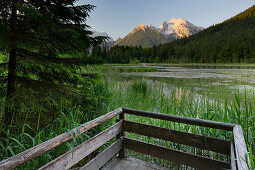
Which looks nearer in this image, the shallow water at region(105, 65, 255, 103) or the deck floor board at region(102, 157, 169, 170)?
the deck floor board at region(102, 157, 169, 170)

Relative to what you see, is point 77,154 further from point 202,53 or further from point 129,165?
point 202,53

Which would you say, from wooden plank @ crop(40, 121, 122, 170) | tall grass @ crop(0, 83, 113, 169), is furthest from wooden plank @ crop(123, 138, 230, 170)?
tall grass @ crop(0, 83, 113, 169)

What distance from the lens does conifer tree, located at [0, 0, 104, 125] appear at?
1914 mm

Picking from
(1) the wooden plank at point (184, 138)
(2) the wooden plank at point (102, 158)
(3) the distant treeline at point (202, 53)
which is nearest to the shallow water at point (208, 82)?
(1) the wooden plank at point (184, 138)

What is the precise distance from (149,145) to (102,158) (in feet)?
2.31

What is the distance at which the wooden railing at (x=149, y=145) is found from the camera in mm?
1218

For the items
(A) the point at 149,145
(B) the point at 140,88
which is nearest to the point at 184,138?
(A) the point at 149,145

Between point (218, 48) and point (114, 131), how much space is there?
64.2 meters

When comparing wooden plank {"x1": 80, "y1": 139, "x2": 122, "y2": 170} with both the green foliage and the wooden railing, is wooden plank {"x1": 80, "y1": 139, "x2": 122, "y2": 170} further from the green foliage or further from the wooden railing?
the green foliage

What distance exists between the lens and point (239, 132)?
1501 mm

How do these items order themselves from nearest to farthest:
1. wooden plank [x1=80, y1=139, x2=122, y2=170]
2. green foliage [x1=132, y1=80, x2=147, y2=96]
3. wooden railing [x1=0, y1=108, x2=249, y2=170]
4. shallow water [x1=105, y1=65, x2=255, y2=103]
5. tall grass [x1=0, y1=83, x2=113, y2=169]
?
wooden railing [x1=0, y1=108, x2=249, y2=170]
tall grass [x1=0, y1=83, x2=113, y2=169]
wooden plank [x1=80, y1=139, x2=122, y2=170]
shallow water [x1=105, y1=65, x2=255, y2=103]
green foliage [x1=132, y1=80, x2=147, y2=96]

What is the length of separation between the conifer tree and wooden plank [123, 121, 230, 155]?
1.09m

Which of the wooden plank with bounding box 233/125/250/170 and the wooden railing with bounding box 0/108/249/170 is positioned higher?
the wooden plank with bounding box 233/125/250/170

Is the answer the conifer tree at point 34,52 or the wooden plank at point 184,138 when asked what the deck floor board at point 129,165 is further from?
the conifer tree at point 34,52
